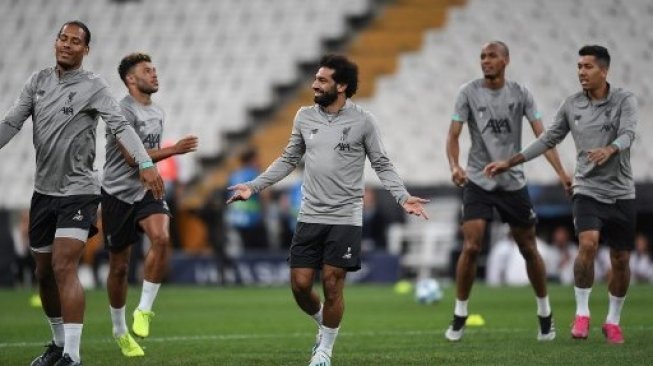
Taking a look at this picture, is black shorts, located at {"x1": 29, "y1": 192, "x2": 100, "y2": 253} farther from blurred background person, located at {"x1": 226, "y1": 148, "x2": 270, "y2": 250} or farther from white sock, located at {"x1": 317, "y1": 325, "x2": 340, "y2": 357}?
blurred background person, located at {"x1": 226, "y1": 148, "x2": 270, "y2": 250}

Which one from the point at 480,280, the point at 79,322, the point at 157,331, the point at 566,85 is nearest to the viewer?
the point at 79,322

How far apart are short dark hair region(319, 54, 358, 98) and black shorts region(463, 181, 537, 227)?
2694mm

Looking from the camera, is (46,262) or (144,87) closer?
(46,262)

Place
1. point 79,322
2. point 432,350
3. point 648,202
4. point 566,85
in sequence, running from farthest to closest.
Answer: point 566,85
point 648,202
point 432,350
point 79,322

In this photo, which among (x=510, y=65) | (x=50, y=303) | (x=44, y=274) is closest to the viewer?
(x=44, y=274)

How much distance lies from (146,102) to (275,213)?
14.8 m

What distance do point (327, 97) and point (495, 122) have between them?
112 inches

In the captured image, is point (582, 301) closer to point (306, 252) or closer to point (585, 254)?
point (585, 254)

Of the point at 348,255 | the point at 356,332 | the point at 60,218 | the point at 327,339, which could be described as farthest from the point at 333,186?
the point at 356,332

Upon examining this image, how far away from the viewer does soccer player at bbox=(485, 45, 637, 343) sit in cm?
1133

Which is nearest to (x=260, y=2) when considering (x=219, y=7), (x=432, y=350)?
(x=219, y=7)

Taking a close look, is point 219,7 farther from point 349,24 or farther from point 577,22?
point 577,22

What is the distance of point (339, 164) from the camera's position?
9570 mm

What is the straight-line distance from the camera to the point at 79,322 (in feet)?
29.8
